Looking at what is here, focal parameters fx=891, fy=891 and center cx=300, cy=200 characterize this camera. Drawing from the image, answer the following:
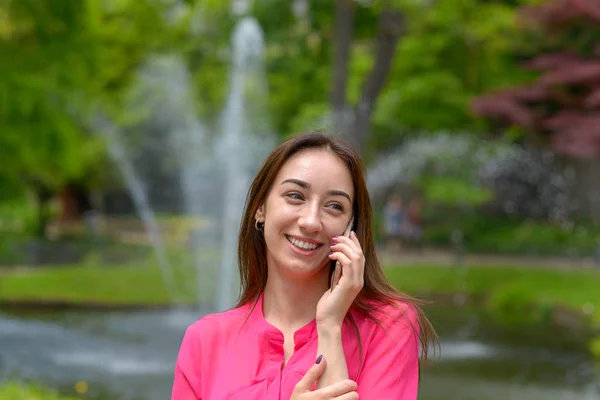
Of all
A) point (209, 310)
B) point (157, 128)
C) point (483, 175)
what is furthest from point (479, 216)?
point (209, 310)

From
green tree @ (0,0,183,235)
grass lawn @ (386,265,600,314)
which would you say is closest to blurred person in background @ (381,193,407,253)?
grass lawn @ (386,265,600,314)

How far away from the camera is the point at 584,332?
1127 centimetres

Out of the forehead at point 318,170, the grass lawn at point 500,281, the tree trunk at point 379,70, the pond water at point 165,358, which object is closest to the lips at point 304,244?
the forehead at point 318,170

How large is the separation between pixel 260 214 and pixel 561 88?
15307 millimetres

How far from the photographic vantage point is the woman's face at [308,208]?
167 centimetres

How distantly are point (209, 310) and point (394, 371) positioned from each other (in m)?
10.4

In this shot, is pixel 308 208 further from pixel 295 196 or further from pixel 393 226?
pixel 393 226

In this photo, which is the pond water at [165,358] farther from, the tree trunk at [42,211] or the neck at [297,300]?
the tree trunk at [42,211]

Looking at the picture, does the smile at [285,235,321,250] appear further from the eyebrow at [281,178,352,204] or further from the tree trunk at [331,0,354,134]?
the tree trunk at [331,0,354,134]

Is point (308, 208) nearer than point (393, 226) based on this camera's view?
Yes

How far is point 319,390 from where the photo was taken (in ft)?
5.02

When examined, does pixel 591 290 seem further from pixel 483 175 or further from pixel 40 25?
pixel 40 25

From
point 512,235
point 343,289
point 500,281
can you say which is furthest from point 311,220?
point 512,235

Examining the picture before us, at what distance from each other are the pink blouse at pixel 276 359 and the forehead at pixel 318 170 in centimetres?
26
